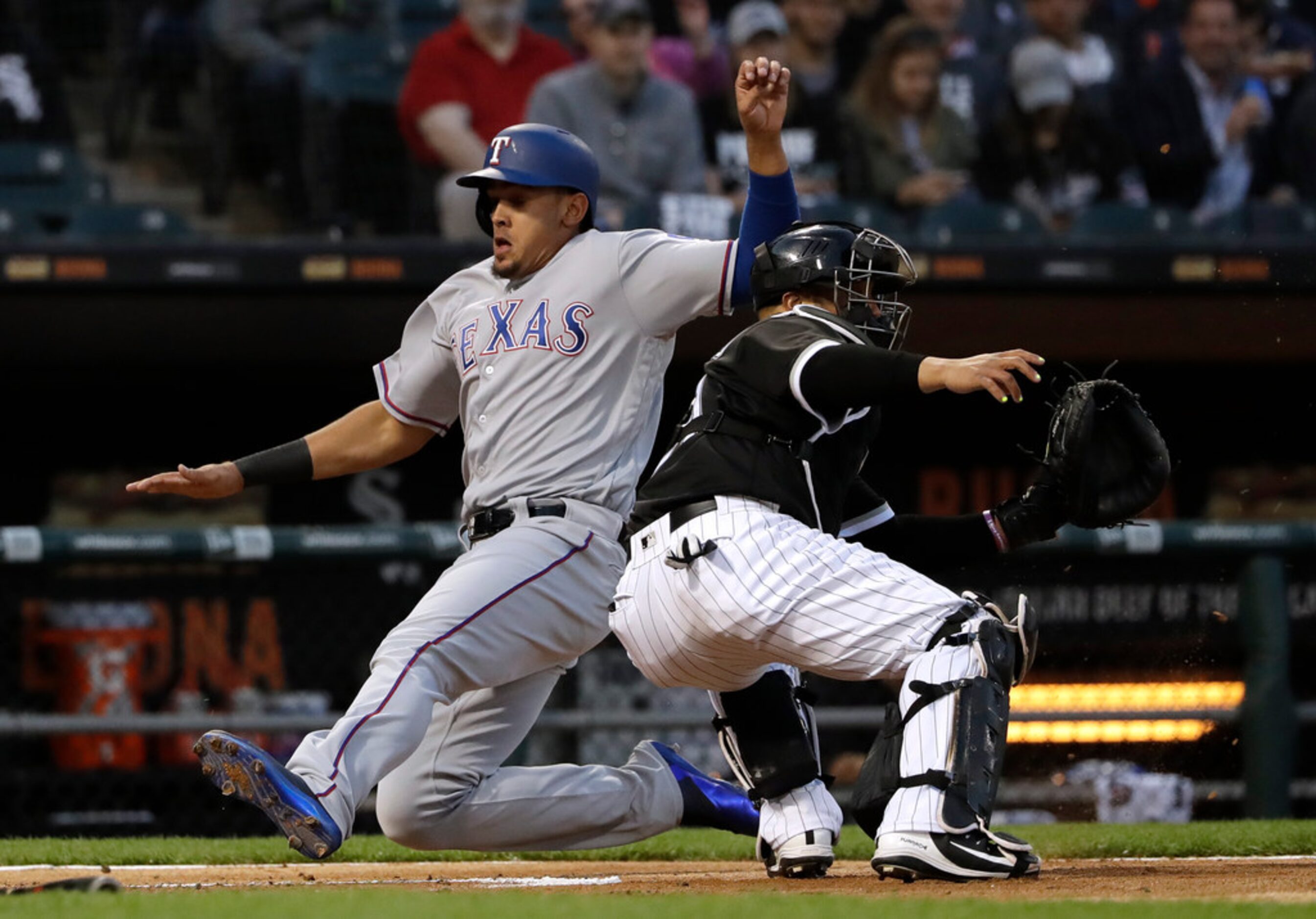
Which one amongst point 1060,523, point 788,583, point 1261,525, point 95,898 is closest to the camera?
point 95,898

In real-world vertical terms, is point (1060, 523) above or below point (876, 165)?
below

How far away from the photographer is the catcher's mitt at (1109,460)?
3152mm

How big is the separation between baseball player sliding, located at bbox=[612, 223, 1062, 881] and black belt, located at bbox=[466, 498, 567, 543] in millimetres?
149

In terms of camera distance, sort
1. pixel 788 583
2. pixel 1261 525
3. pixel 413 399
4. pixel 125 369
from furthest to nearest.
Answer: pixel 125 369
pixel 1261 525
pixel 413 399
pixel 788 583

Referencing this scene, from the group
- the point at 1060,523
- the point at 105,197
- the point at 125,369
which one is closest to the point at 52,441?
the point at 125,369

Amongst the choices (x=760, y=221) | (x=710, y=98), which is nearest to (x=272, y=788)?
(x=760, y=221)

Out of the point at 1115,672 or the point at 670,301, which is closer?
the point at 670,301

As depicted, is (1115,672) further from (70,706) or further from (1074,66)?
(70,706)

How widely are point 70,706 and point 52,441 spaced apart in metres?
1.17

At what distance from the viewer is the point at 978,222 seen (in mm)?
6961

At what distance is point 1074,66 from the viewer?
7.62 metres

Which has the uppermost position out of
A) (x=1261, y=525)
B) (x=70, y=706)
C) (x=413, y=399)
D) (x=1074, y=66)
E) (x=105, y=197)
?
(x=1074, y=66)

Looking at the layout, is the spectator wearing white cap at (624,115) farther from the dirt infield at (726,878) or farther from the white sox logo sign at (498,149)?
the dirt infield at (726,878)

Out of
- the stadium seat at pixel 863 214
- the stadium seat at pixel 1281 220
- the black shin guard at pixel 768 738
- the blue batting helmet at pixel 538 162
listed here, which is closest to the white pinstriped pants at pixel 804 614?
the black shin guard at pixel 768 738
